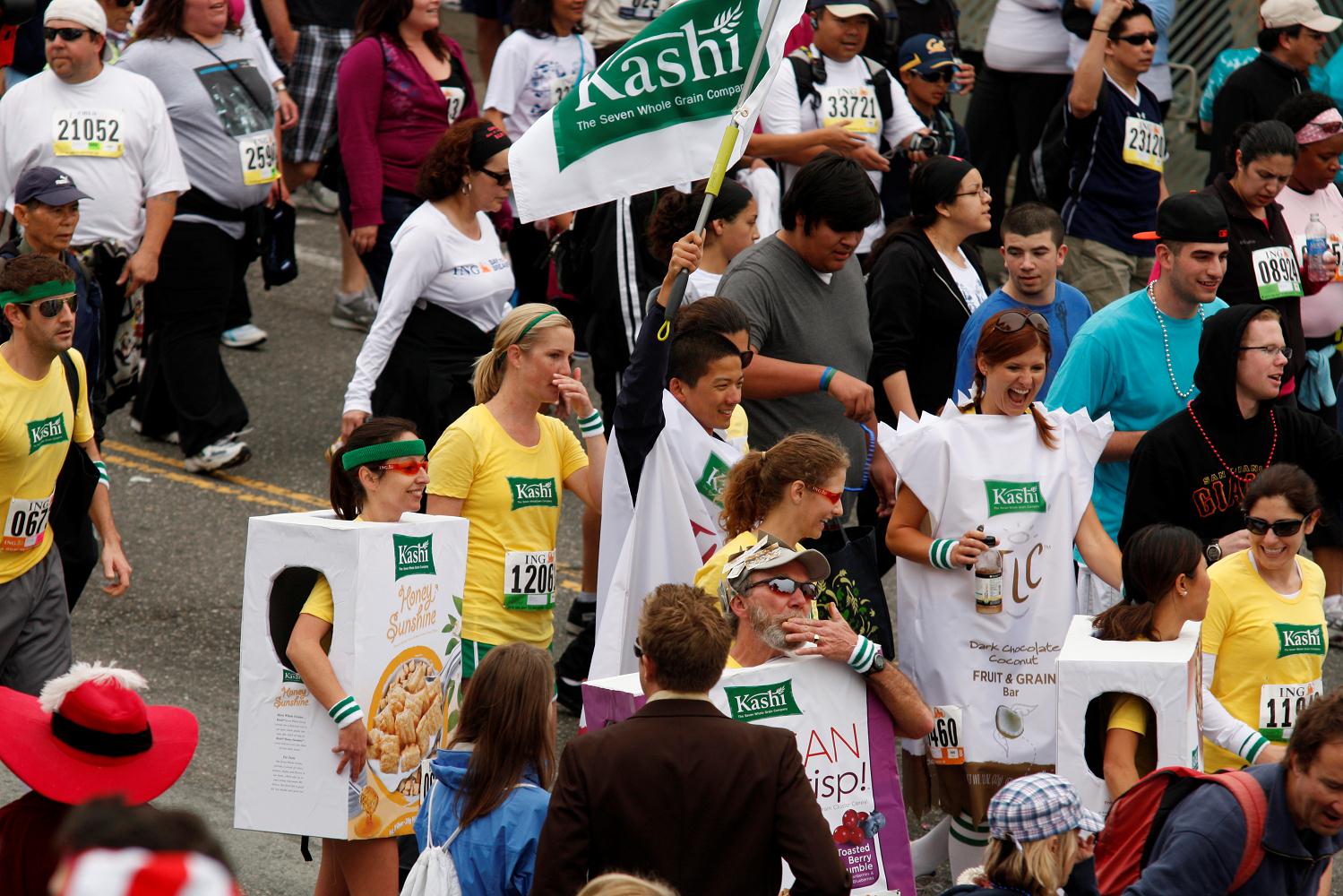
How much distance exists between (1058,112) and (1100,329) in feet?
10.6

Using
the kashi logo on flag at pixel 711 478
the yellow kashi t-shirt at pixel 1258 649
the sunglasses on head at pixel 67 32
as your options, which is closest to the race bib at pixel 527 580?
the kashi logo on flag at pixel 711 478

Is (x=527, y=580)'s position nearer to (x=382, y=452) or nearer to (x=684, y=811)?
(x=382, y=452)

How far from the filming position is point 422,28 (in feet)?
30.5

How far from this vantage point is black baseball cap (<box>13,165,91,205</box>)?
7.03 metres

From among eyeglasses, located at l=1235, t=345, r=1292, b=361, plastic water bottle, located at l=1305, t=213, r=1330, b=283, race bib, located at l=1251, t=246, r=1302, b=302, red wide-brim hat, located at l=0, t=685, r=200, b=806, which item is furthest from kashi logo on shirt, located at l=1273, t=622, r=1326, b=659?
plastic water bottle, located at l=1305, t=213, r=1330, b=283

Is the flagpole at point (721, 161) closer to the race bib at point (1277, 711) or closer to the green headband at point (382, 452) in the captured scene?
the green headband at point (382, 452)

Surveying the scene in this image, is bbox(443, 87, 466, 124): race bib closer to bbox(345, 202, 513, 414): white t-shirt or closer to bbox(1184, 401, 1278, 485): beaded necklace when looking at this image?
bbox(345, 202, 513, 414): white t-shirt

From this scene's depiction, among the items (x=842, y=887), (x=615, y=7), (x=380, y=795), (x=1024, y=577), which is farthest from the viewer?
(x=615, y=7)

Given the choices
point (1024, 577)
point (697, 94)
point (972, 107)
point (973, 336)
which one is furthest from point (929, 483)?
point (972, 107)

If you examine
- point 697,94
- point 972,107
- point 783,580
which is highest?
point 697,94

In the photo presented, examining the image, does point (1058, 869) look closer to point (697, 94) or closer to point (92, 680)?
point (92, 680)

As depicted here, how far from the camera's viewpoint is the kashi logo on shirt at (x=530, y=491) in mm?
5758

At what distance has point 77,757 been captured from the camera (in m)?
3.96

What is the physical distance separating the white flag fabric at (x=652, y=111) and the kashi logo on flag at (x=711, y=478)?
1026mm
